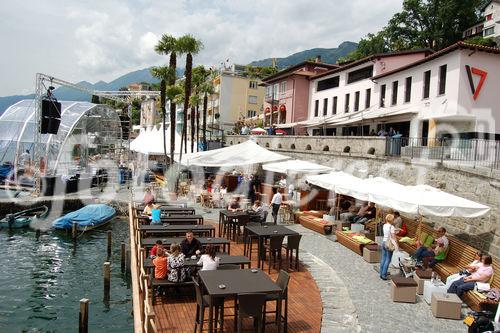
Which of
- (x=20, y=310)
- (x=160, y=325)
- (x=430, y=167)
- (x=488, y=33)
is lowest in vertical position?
(x=20, y=310)

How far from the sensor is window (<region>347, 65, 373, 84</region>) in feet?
120

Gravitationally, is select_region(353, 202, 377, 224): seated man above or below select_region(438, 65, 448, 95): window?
below

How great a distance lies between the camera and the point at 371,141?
22656mm

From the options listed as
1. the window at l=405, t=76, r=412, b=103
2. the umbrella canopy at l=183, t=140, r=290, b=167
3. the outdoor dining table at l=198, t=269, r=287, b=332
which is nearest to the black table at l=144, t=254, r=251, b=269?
the outdoor dining table at l=198, t=269, r=287, b=332

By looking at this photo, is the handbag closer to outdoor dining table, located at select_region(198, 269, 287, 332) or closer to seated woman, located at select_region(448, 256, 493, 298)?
seated woman, located at select_region(448, 256, 493, 298)

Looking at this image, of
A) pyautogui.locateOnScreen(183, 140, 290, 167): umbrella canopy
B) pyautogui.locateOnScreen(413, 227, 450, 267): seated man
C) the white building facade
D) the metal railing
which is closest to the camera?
pyautogui.locateOnScreen(413, 227, 450, 267): seated man

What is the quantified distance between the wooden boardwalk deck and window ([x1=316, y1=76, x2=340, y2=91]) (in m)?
33.8

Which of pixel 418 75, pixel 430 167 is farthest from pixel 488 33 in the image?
pixel 430 167

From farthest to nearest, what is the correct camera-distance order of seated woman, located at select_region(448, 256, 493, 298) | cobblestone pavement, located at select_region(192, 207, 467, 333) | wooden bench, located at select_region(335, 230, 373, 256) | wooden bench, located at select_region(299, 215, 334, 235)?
wooden bench, located at select_region(299, 215, 334, 235) < wooden bench, located at select_region(335, 230, 373, 256) < seated woman, located at select_region(448, 256, 493, 298) < cobblestone pavement, located at select_region(192, 207, 467, 333)

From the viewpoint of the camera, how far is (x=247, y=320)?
816 centimetres

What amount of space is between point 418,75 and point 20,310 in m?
25.5

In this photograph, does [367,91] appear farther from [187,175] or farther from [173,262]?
[173,262]

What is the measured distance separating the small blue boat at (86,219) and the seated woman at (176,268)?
15847mm

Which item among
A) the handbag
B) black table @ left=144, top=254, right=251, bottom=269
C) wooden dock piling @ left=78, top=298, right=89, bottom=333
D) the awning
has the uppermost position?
the awning
